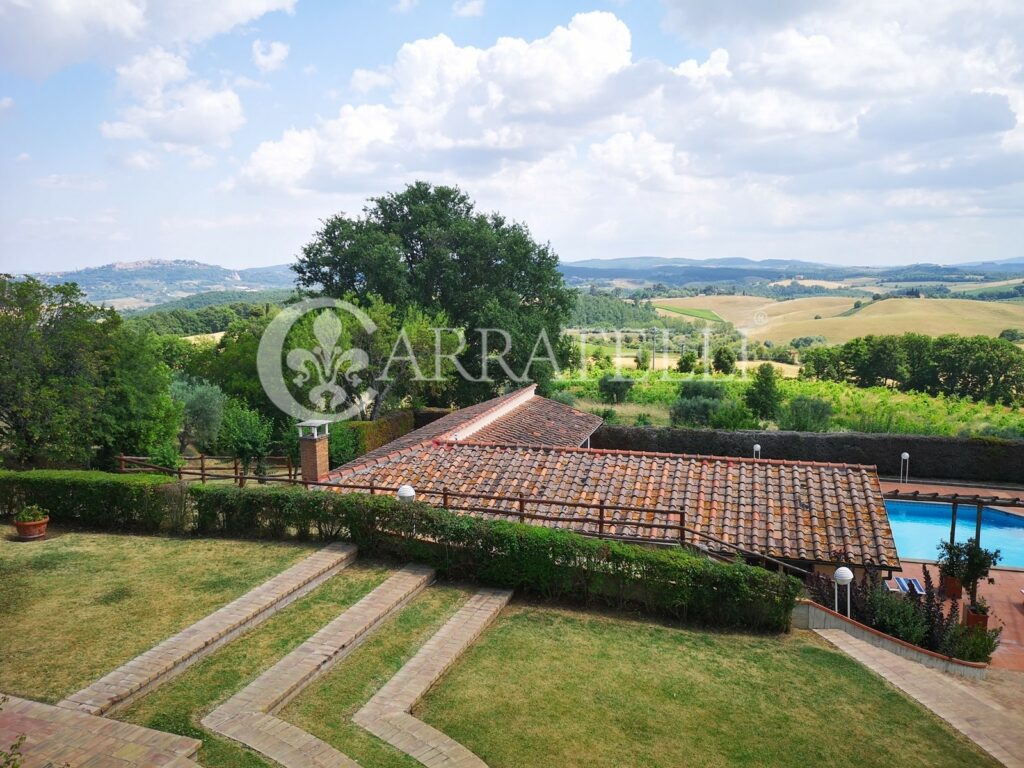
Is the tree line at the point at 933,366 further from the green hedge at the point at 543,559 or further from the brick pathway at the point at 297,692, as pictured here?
the brick pathway at the point at 297,692

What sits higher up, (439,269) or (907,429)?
(439,269)

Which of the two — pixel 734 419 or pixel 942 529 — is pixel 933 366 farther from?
pixel 942 529

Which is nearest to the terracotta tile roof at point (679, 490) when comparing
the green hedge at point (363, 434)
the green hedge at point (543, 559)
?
the green hedge at point (543, 559)

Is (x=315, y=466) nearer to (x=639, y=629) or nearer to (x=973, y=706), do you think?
(x=639, y=629)

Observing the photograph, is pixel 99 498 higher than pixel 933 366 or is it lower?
higher

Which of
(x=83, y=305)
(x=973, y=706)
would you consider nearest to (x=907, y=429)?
(x=973, y=706)

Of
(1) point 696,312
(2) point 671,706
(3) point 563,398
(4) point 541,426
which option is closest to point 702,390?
(3) point 563,398
